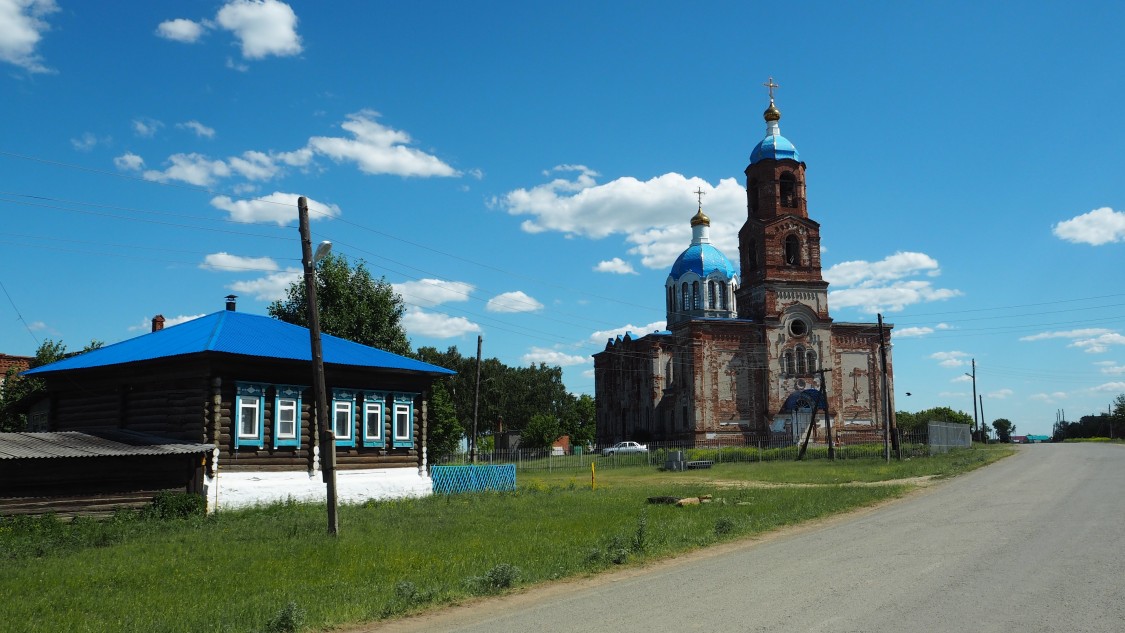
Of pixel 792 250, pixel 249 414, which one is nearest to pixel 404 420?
pixel 249 414

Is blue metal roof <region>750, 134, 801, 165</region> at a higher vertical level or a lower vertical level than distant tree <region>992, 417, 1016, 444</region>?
higher

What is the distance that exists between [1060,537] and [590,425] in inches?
3447

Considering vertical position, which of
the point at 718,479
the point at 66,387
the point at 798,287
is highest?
the point at 798,287

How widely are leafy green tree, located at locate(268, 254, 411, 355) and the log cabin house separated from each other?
20.3 meters

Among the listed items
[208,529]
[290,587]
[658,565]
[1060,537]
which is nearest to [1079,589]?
[1060,537]

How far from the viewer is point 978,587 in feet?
33.4

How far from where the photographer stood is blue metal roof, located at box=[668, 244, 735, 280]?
64625 millimetres

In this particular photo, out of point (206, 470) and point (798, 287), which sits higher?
point (798, 287)

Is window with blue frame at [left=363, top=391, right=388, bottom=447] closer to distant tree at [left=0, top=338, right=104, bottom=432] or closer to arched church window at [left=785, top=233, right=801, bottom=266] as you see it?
distant tree at [left=0, top=338, right=104, bottom=432]

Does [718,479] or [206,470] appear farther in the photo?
[718,479]

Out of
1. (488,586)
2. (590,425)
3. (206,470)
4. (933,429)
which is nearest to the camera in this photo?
(488,586)

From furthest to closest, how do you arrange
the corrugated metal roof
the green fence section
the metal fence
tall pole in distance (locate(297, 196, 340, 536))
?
the metal fence → the green fence section → the corrugated metal roof → tall pole in distance (locate(297, 196, 340, 536))

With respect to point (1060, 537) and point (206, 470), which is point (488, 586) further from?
point (206, 470)

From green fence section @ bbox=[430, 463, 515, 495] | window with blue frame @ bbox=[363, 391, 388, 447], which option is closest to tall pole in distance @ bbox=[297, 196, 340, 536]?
window with blue frame @ bbox=[363, 391, 388, 447]
